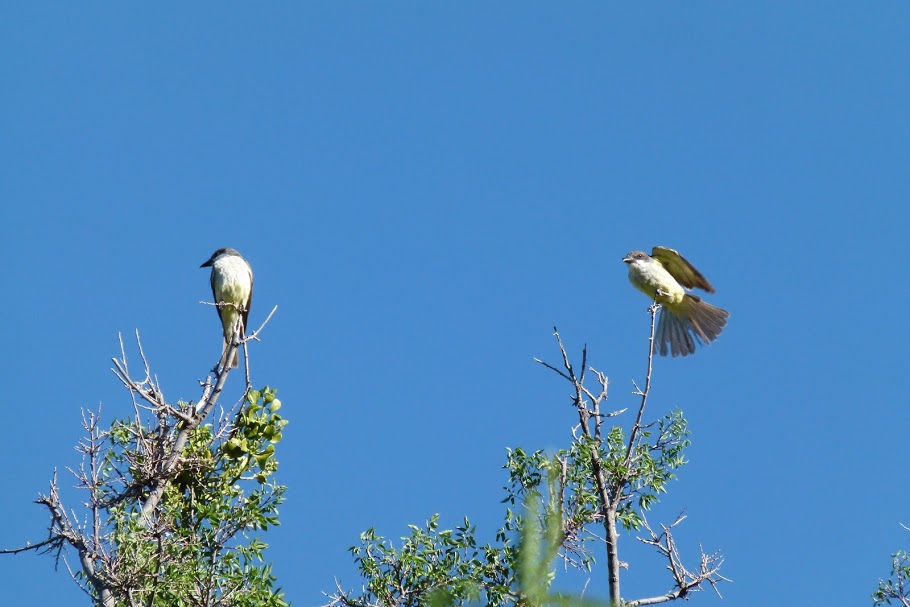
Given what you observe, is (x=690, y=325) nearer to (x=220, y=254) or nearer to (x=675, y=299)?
(x=675, y=299)

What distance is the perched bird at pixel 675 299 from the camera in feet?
35.5

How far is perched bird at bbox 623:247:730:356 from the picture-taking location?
35.5 ft

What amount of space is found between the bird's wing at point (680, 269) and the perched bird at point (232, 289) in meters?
4.38

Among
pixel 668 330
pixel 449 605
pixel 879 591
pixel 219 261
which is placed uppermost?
pixel 219 261

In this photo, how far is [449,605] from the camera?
5.08ft

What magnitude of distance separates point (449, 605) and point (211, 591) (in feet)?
15.7

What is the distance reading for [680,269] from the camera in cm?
1120

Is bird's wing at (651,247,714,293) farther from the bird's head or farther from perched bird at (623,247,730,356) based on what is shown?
the bird's head

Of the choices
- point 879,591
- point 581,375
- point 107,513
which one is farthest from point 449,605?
point 879,591

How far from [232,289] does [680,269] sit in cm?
482

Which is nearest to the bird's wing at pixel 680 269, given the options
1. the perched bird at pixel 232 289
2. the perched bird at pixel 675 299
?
the perched bird at pixel 675 299

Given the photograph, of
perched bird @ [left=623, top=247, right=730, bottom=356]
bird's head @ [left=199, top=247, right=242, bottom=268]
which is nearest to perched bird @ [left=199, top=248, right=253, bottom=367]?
bird's head @ [left=199, top=247, right=242, bottom=268]

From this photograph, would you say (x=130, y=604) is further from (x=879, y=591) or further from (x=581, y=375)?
(x=879, y=591)

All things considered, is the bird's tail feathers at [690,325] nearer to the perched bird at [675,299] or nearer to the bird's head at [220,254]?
the perched bird at [675,299]
